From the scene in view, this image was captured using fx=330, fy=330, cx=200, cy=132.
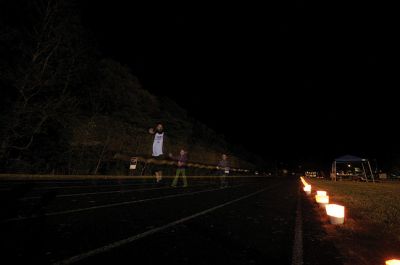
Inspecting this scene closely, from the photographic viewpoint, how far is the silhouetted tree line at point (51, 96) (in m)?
15.8

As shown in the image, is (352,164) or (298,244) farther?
(352,164)

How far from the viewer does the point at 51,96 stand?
17438 mm

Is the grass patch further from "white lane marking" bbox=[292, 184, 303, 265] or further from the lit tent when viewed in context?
the lit tent

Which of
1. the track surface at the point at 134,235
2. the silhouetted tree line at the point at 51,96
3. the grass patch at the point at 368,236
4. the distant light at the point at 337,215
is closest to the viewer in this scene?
→ the track surface at the point at 134,235

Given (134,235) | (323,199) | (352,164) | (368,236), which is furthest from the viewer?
(352,164)

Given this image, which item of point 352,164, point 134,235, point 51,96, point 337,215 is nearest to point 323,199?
point 337,215

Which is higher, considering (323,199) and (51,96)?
(51,96)

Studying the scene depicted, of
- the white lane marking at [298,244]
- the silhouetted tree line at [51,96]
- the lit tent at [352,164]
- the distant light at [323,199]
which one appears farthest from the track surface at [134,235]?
the lit tent at [352,164]

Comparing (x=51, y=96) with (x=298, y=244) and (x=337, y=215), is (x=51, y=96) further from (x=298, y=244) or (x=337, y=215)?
(x=298, y=244)

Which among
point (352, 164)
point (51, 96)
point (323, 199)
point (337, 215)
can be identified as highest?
point (352, 164)

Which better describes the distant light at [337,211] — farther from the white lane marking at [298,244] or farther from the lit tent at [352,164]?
the lit tent at [352,164]

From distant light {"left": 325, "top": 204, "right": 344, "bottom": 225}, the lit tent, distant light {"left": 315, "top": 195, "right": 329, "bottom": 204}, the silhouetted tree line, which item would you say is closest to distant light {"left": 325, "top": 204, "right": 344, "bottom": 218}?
distant light {"left": 325, "top": 204, "right": 344, "bottom": 225}

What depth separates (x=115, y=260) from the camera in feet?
12.3

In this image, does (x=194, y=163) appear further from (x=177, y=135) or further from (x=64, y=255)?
(x=64, y=255)
